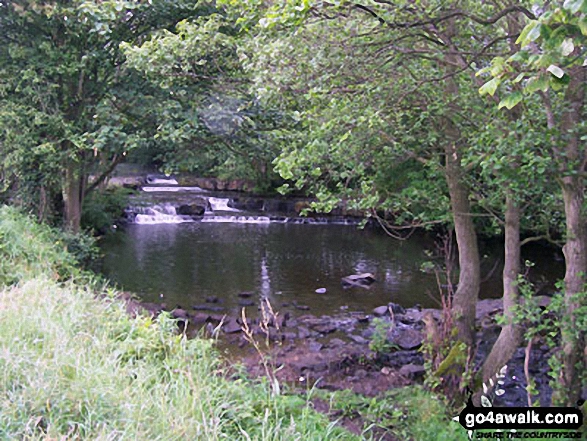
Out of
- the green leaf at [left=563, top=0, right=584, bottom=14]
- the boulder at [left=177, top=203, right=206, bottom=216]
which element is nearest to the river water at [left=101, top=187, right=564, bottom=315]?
the boulder at [left=177, top=203, right=206, bottom=216]

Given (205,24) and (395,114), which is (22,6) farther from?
(395,114)

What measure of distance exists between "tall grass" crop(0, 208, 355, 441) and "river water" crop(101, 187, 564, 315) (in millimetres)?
5996

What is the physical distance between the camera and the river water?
1175 cm

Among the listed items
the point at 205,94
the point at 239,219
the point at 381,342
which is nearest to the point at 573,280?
the point at 381,342

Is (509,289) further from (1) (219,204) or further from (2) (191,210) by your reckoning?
(1) (219,204)

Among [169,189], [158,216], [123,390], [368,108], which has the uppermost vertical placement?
[169,189]

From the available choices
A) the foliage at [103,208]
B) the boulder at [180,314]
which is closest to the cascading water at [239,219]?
the foliage at [103,208]

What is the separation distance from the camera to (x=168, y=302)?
10930 millimetres

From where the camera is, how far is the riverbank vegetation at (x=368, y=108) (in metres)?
4.64

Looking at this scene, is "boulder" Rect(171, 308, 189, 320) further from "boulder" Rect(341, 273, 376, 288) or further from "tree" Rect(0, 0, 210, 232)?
"boulder" Rect(341, 273, 376, 288)

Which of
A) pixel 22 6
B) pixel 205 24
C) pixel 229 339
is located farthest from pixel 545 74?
pixel 22 6

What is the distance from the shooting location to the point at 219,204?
26.2 meters

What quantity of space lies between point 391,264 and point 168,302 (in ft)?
22.6

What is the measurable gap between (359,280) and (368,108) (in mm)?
7676
